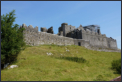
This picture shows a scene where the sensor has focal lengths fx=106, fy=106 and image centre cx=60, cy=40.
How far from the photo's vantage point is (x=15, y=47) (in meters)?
17.9

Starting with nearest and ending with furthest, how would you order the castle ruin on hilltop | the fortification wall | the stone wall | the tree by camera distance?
the tree
the stone wall
the castle ruin on hilltop
the fortification wall

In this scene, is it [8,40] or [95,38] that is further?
[95,38]

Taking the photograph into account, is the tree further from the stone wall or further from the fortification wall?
the fortification wall

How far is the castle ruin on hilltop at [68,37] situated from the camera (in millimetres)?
31706

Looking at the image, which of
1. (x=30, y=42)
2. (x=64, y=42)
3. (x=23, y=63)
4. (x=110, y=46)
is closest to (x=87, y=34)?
(x=64, y=42)

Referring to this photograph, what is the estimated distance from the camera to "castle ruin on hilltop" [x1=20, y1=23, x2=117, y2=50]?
31706mm

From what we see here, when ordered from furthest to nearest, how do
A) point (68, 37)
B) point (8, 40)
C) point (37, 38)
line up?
point (68, 37) < point (37, 38) < point (8, 40)

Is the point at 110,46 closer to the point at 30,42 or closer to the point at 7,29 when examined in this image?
the point at 30,42

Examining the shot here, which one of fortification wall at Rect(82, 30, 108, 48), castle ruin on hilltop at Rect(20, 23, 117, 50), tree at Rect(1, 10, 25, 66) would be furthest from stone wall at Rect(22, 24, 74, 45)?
fortification wall at Rect(82, 30, 108, 48)

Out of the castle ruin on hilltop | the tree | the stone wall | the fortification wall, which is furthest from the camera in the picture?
the fortification wall

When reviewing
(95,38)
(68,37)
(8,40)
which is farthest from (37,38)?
(95,38)

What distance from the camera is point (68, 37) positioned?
45000mm

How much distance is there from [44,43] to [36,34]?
13.6ft

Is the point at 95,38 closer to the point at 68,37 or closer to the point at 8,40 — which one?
the point at 68,37
